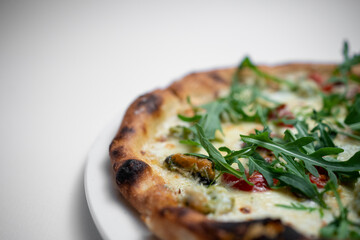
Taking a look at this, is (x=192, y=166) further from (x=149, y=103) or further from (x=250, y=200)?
(x=149, y=103)

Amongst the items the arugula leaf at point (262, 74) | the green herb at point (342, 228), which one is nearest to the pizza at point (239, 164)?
the green herb at point (342, 228)

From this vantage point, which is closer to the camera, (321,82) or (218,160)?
(218,160)

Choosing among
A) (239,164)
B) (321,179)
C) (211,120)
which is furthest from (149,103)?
(321,179)

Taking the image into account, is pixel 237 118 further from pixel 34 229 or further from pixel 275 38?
pixel 275 38

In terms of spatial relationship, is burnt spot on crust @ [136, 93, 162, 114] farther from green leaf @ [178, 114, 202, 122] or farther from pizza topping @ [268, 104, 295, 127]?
pizza topping @ [268, 104, 295, 127]

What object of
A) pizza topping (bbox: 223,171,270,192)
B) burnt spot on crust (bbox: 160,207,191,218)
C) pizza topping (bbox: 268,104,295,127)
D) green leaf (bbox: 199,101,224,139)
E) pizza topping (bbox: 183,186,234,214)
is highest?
green leaf (bbox: 199,101,224,139)

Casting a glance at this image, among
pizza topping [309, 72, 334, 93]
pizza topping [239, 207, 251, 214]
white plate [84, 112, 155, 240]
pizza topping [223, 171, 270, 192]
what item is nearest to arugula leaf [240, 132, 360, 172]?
pizza topping [223, 171, 270, 192]
